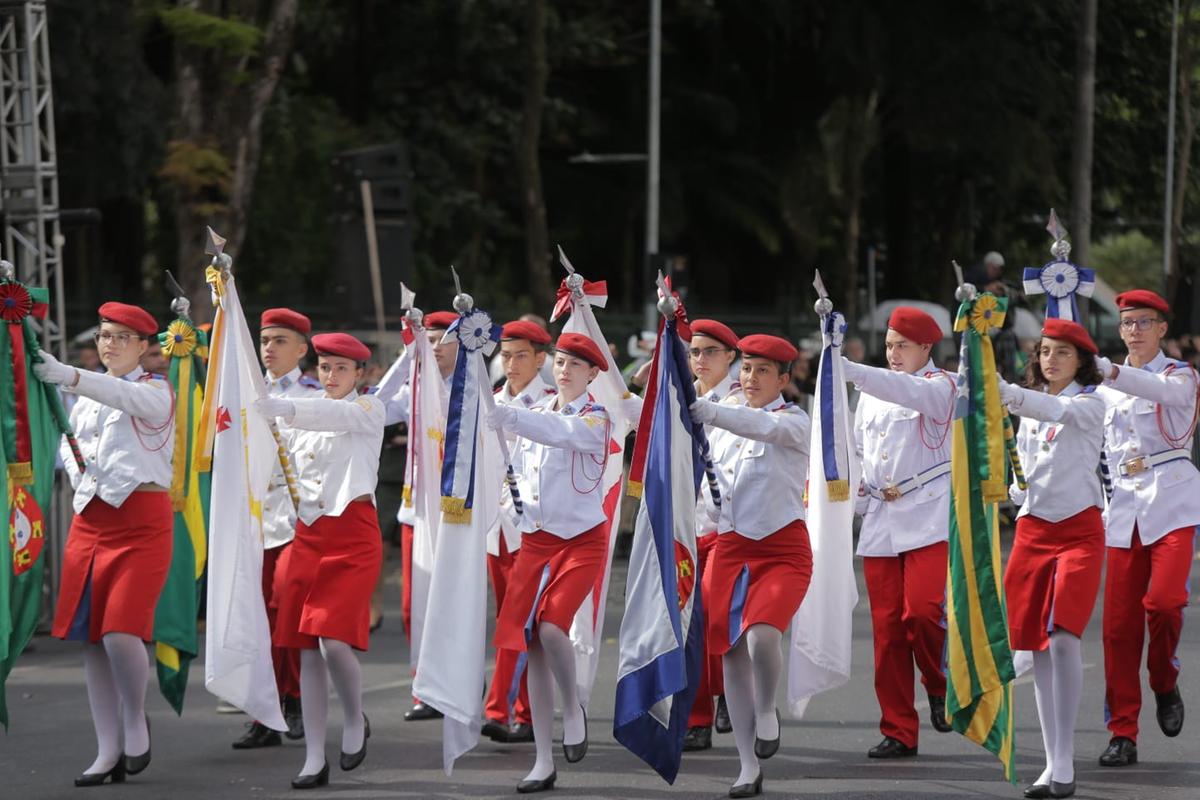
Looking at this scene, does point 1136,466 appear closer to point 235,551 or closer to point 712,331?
point 712,331

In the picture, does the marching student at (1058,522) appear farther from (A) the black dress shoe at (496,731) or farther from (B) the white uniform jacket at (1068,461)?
(A) the black dress shoe at (496,731)

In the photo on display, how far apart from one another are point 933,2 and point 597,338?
22.1m

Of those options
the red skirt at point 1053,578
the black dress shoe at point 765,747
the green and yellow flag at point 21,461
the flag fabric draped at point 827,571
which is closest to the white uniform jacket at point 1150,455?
the red skirt at point 1053,578

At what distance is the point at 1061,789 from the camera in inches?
287

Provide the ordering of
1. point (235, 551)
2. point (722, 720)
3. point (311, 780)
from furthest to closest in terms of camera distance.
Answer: point (722, 720)
point (235, 551)
point (311, 780)

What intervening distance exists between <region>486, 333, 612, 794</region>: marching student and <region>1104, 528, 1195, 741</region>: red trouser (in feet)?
7.18

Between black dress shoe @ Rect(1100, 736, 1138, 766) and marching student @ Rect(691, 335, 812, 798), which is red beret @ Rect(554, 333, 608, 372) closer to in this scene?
marching student @ Rect(691, 335, 812, 798)

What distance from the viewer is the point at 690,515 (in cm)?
771

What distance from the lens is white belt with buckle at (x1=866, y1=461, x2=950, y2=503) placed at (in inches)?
327

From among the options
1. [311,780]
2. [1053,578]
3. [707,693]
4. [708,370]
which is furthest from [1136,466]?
[311,780]

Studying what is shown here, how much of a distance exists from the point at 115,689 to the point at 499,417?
202cm

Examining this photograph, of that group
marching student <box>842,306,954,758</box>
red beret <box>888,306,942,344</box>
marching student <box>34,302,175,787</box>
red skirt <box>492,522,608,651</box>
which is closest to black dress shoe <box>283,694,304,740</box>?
marching student <box>34,302,175,787</box>

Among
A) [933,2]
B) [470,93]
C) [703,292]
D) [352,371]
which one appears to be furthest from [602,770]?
[703,292]

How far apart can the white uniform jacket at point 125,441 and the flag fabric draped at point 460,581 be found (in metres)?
1.23
